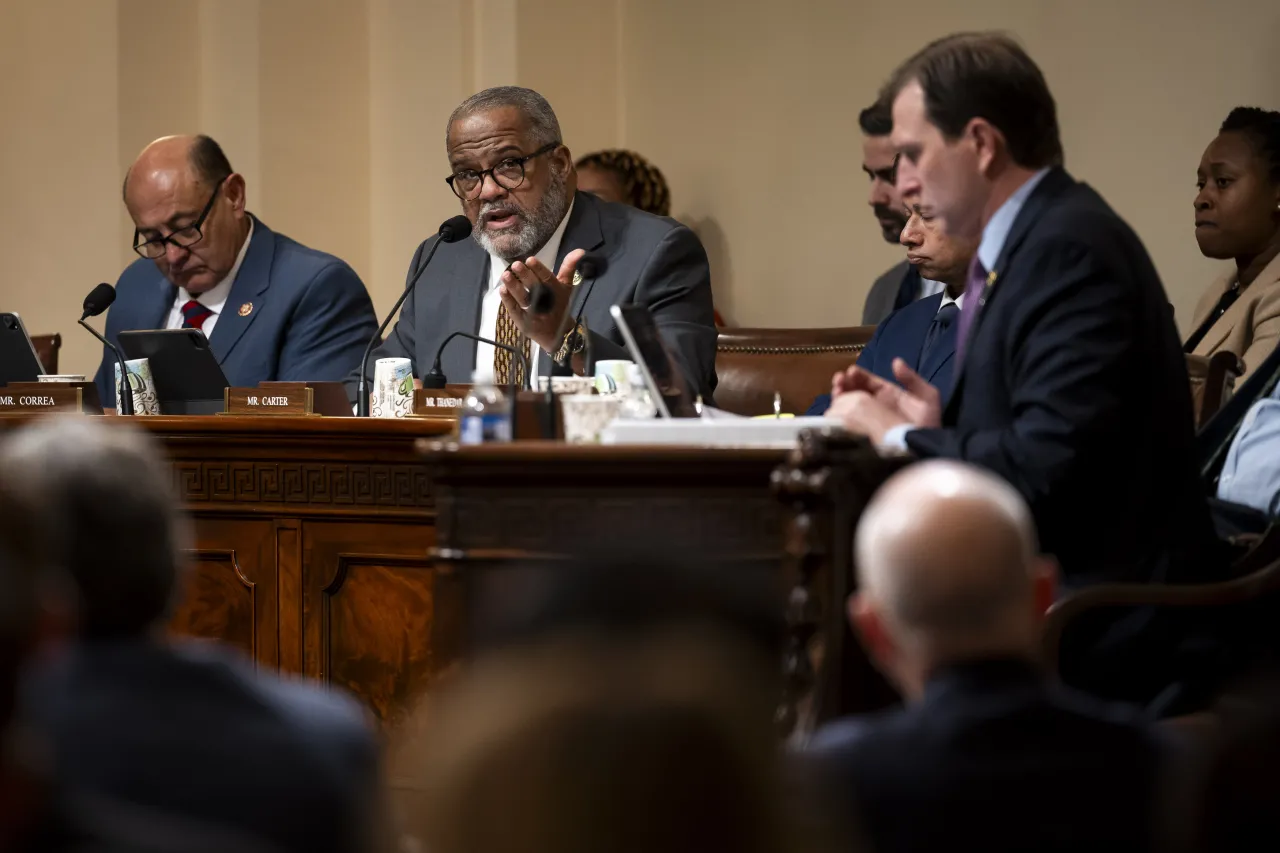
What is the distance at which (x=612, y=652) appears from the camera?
1.12m

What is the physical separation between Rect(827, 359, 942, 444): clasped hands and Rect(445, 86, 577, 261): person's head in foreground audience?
2.11m

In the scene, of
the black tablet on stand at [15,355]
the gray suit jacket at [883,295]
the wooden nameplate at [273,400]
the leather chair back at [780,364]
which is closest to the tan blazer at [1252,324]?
the leather chair back at [780,364]

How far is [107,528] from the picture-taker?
1.61 metres

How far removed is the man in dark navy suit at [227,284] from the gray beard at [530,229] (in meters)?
0.59

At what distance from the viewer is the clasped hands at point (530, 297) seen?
3.93m

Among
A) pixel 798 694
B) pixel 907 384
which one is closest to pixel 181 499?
pixel 907 384

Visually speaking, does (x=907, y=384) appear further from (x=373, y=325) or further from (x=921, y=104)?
(x=373, y=325)

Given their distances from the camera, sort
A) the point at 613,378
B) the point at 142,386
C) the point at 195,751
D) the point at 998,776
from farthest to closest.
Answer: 1. the point at 142,386
2. the point at 613,378
3. the point at 998,776
4. the point at 195,751

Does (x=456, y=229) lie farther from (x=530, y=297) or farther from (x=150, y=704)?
(x=150, y=704)

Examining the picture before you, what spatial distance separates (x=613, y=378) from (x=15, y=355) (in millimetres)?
2117

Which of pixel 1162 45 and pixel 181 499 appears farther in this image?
pixel 1162 45

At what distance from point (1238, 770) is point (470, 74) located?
5880 millimetres

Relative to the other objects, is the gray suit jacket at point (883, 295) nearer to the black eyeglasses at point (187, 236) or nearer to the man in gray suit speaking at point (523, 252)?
the man in gray suit speaking at point (523, 252)

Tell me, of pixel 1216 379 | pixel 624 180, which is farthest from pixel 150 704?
pixel 624 180
